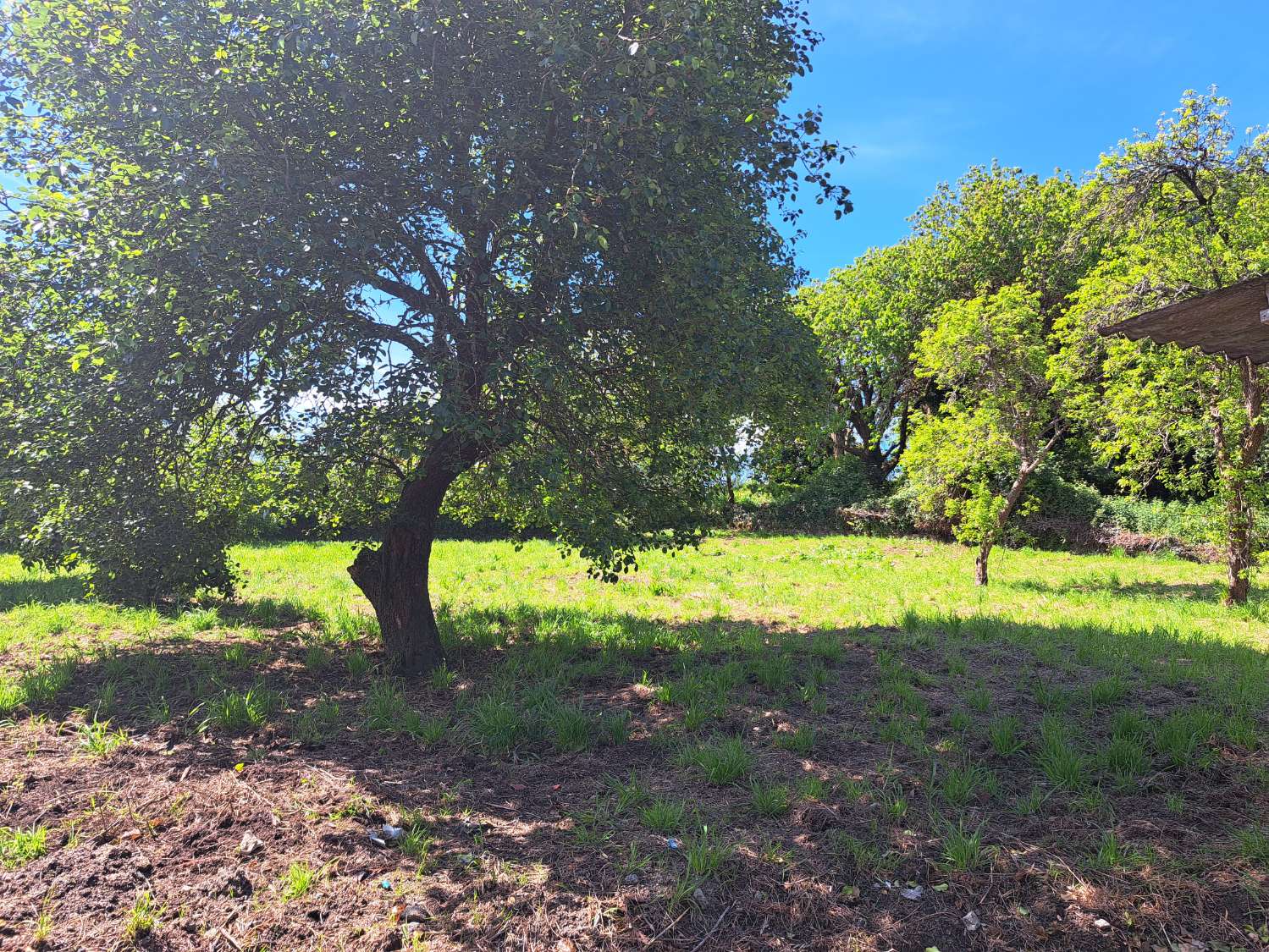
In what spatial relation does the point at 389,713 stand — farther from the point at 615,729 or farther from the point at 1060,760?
the point at 1060,760

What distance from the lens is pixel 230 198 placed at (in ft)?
17.5

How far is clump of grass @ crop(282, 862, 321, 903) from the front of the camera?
3.59m

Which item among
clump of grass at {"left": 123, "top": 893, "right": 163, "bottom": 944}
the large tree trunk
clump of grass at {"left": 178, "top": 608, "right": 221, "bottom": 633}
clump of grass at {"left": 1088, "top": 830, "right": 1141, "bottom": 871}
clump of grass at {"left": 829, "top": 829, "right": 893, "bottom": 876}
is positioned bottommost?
clump of grass at {"left": 123, "top": 893, "right": 163, "bottom": 944}

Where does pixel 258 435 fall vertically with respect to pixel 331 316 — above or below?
below

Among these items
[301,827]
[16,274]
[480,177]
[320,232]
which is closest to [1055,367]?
[480,177]

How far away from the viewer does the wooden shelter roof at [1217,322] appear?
4.66 meters

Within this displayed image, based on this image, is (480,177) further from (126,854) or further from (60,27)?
(126,854)

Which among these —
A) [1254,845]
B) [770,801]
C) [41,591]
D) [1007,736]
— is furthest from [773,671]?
[41,591]

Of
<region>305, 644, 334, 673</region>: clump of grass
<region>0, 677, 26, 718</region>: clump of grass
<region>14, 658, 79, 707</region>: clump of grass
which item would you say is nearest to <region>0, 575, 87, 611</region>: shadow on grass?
<region>14, 658, 79, 707</region>: clump of grass

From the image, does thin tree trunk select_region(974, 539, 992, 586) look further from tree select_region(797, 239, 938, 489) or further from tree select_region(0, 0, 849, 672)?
tree select_region(797, 239, 938, 489)

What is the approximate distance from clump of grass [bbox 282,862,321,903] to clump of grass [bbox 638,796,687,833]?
1778 millimetres

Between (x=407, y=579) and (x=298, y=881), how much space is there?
4377 mm

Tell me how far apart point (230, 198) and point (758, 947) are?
5809 mm

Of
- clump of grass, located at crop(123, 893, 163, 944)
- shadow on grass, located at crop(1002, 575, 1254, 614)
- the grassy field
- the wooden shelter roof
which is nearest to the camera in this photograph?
clump of grass, located at crop(123, 893, 163, 944)
